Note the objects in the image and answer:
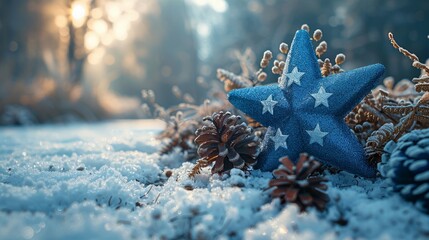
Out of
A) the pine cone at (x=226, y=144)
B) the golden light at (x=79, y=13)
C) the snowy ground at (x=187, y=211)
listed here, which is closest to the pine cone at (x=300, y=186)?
the snowy ground at (x=187, y=211)

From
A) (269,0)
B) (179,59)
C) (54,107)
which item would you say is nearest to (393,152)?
(54,107)

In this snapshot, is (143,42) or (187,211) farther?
(143,42)

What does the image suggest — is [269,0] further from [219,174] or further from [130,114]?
[219,174]

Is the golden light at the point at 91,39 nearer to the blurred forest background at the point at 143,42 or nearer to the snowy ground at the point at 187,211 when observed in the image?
the blurred forest background at the point at 143,42

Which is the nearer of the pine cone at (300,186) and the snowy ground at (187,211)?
the snowy ground at (187,211)

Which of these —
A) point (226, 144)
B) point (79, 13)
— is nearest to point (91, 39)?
point (79, 13)

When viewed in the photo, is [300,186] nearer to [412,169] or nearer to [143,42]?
[412,169]

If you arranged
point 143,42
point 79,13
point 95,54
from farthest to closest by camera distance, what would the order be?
point 143,42
point 95,54
point 79,13

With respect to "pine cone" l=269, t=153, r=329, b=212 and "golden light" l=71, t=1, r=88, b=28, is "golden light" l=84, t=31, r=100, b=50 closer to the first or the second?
"golden light" l=71, t=1, r=88, b=28
